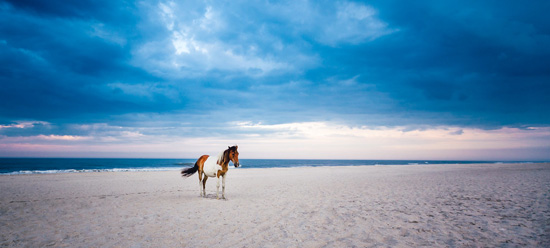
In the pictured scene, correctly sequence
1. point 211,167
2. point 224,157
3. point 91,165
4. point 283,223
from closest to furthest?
point 283,223
point 224,157
point 211,167
point 91,165

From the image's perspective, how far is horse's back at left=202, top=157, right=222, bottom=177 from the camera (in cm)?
1014

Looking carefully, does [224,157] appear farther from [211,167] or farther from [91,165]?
[91,165]

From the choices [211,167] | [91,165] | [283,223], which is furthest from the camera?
[91,165]

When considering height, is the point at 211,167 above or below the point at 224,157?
below

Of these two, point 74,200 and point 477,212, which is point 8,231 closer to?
point 74,200

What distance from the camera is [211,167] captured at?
1023 cm

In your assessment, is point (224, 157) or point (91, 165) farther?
point (91, 165)

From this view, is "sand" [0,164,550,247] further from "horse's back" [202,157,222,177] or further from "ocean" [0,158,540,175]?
"ocean" [0,158,540,175]

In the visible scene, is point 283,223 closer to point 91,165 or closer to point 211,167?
point 211,167

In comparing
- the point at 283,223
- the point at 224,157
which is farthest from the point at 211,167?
the point at 283,223

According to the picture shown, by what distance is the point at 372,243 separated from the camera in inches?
195

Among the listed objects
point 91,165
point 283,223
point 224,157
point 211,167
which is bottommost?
point 91,165

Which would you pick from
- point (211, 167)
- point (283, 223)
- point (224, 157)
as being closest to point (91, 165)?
point (211, 167)

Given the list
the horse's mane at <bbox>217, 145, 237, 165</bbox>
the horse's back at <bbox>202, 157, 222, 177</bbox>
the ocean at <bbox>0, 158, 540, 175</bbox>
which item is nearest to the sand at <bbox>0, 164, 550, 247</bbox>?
the horse's back at <bbox>202, 157, 222, 177</bbox>
